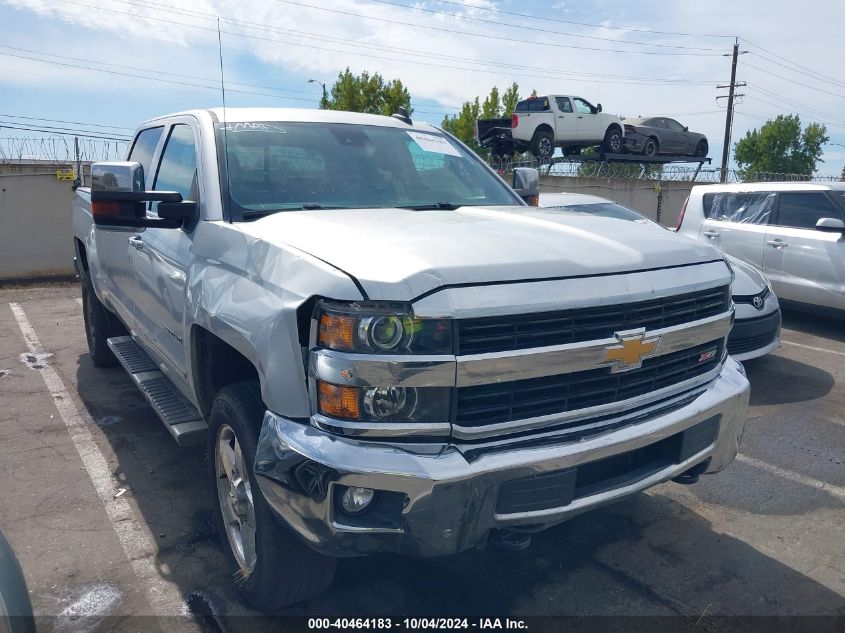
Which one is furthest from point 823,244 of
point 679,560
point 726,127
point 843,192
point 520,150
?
point 726,127

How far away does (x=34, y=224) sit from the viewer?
11633 mm

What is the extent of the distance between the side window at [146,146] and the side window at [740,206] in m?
7.09

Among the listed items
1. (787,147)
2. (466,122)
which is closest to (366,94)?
(466,122)

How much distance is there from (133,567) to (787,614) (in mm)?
2781

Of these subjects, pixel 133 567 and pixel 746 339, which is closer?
pixel 133 567

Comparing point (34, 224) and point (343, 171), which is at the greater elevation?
point (343, 171)

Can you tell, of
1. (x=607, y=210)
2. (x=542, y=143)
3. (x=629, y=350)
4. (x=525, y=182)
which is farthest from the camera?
(x=542, y=143)

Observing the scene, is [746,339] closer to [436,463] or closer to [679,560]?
[679,560]

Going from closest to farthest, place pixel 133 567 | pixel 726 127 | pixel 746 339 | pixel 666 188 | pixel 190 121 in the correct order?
pixel 133 567 → pixel 190 121 → pixel 746 339 → pixel 666 188 → pixel 726 127

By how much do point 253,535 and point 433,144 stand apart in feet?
7.89

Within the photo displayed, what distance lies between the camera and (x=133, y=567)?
10.5ft

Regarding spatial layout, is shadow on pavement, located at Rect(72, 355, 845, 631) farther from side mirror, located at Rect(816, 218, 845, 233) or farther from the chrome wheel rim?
side mirror, located at Rect(816, 218, 845, 233)

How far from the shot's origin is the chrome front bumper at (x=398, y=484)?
2.15 meters

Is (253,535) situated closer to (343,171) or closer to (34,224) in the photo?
(343,171)
